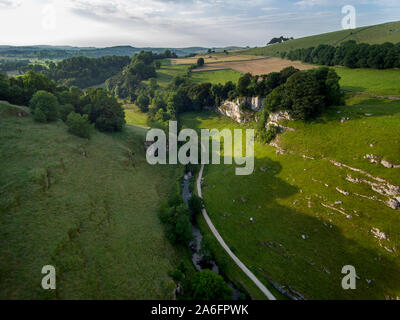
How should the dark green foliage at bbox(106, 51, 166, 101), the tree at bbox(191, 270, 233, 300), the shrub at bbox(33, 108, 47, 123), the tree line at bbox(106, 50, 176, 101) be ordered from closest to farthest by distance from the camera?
the tree at bbox(191, 270, 233, 300) < the shrub at bbox(33, 108, 47, 123) < the tree line at bbox(106, 50, 176, 101) < the dark green foliage at bbox(106, 51, 166, 101)

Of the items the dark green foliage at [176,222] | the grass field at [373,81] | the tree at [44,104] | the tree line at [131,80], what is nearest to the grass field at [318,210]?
the grass field at [373,81]

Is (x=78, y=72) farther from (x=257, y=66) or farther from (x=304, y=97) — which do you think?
(x=304, y=97)

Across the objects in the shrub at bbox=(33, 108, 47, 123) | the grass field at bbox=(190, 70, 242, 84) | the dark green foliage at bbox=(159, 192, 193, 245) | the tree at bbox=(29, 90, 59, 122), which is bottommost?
the dark green foliage at bbox=(159, 192, 193, 245)

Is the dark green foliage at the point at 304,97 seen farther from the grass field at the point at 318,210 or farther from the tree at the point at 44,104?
the tree at the point at 44,104

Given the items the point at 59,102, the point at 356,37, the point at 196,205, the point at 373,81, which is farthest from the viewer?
the point at 356,37

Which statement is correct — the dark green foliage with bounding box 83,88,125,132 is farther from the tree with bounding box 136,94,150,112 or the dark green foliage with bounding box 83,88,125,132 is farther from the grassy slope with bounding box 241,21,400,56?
the grassy slope with bounding box 241,21,400,56

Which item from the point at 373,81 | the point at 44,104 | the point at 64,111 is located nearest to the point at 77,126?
the point at 44,104

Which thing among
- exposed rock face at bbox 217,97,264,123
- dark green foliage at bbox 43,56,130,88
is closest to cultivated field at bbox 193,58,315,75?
exposed rock face at bbox 217,97,264,123
